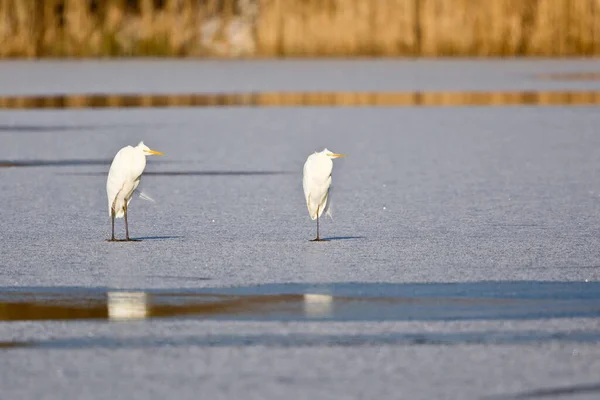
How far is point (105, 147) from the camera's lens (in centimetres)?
1188

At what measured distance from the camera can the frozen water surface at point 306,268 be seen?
4133mm

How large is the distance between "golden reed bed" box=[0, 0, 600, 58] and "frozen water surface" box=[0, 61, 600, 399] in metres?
9.73

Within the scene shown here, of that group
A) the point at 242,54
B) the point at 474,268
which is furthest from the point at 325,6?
the point at 474,268

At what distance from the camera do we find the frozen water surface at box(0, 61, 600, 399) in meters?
4.13

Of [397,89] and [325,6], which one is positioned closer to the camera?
[397,89]

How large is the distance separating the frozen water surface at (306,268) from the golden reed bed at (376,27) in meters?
9.73

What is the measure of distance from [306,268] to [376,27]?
17279mm

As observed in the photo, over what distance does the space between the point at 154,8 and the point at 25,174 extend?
14.5 metres

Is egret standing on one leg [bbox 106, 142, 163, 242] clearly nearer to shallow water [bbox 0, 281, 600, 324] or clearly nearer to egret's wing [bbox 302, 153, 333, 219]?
egret's wing [bbox 302, 153, 333, 219]

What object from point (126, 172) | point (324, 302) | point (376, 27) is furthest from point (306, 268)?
point (376, 27)

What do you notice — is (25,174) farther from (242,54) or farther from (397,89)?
(242,54)

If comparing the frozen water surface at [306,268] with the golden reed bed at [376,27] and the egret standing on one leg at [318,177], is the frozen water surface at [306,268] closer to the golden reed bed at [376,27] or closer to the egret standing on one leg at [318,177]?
the egret standing on one leg at [318,177]

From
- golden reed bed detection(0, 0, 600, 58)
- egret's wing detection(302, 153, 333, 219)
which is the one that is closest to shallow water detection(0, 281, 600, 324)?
egret's wing detection(302, 153, 333, 219)

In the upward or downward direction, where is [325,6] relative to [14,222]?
upward
